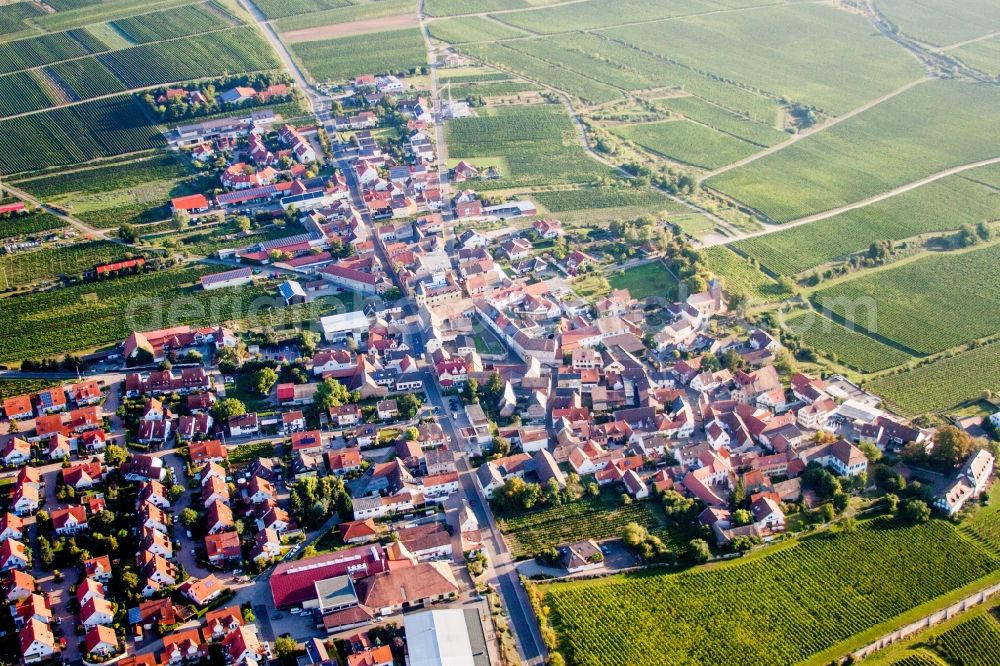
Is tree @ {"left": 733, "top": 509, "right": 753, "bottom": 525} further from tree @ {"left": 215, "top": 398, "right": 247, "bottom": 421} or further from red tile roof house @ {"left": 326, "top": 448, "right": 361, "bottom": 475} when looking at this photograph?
tree @ {"left": 215, "top": 398, "right": 247, "bottom": 421}

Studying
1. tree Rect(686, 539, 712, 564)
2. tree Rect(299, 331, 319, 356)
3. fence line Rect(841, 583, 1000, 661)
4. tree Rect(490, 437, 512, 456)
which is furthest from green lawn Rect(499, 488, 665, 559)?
tree Rect(299, 331, 319, 356)

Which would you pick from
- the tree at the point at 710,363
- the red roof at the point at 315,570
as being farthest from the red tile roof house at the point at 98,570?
the tree at the point at 710,363

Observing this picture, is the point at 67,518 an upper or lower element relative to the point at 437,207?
lower

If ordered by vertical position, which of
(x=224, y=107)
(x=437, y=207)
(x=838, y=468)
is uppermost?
(x=224, y=107)

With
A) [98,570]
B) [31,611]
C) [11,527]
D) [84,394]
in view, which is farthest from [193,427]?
[31,611]

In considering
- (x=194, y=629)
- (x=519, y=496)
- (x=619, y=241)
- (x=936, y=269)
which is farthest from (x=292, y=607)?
(x=936, y=269)

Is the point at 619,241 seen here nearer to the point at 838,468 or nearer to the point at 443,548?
the point at 838,468

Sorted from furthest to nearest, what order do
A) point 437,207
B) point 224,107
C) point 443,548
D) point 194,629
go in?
point 224,107
point 437,207
point 443,548
point 194,629

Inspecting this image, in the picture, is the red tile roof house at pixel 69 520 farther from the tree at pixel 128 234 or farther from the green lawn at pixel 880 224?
the green lawn at pixel 880 224
